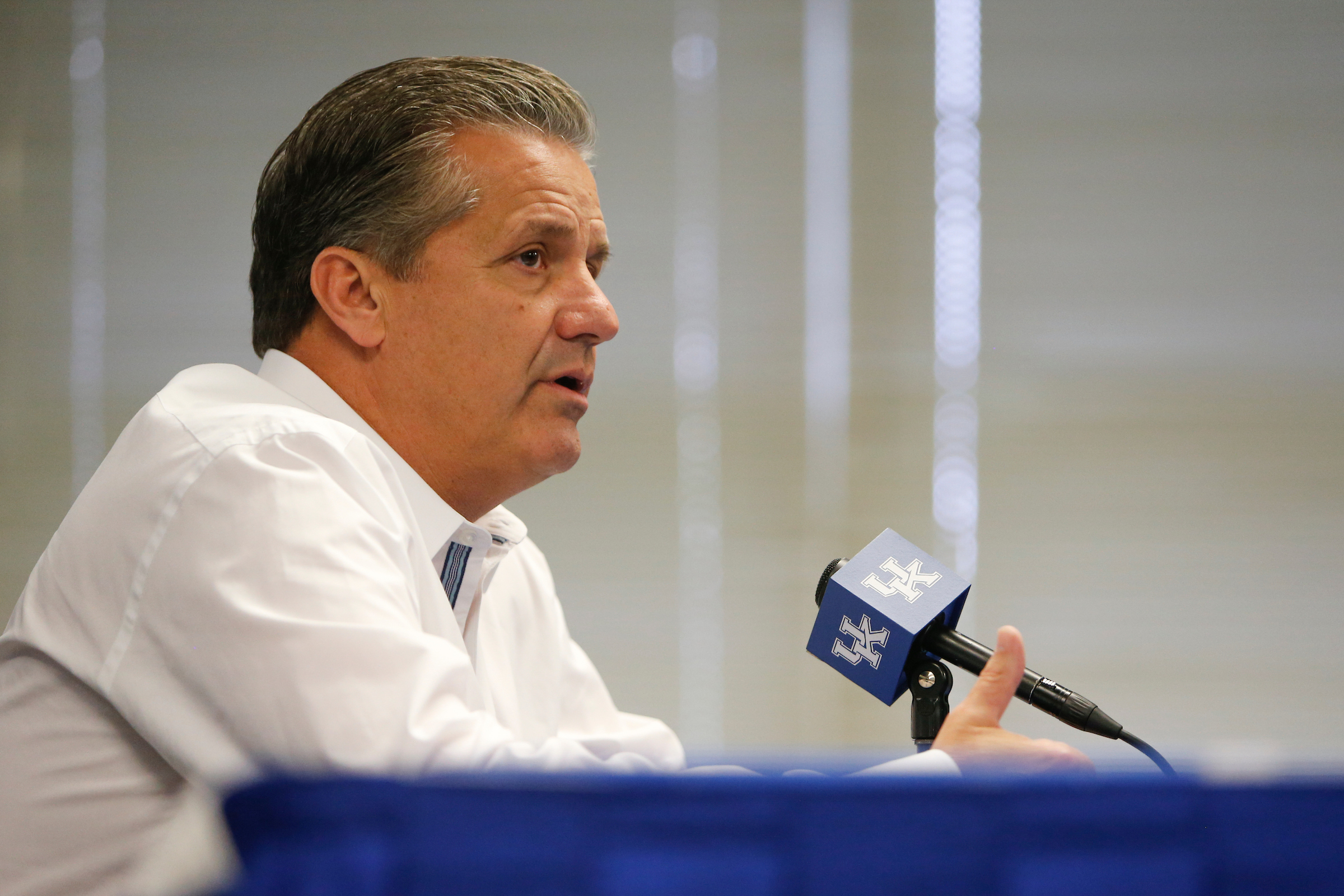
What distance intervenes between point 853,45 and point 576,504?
3.68 feet

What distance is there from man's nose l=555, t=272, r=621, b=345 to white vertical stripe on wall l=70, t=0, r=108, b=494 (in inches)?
63.1

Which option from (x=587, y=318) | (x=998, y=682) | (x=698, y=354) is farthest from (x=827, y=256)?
(x=998, y=682)

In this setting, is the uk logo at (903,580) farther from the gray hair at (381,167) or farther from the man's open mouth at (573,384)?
the gray hair at (381,167)

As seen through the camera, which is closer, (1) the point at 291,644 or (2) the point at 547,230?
(1) the point at 291,644

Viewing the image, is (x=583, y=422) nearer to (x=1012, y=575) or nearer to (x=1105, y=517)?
(x=1012, y=575)

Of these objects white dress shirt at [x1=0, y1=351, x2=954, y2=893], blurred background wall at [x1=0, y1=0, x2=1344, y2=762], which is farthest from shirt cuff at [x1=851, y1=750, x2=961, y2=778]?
blurred background wall at [x1=0, y1=0, x2=1344, y2=762]

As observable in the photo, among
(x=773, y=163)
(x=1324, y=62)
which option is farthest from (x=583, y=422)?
(x=1324, y=62)

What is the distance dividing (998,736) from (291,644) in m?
0.49

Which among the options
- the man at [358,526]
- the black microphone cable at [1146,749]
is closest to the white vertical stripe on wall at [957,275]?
the man at [358,526]

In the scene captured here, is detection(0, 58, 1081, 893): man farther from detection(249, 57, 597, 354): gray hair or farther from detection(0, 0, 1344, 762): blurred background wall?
detection(0, 0, 1344, 762): blurred background wall

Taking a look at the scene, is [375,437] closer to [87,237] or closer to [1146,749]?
[1146,749]

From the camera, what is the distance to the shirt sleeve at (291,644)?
0.74 m

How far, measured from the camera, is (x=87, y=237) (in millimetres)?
2414

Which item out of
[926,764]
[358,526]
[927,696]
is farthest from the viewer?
[927,696]
